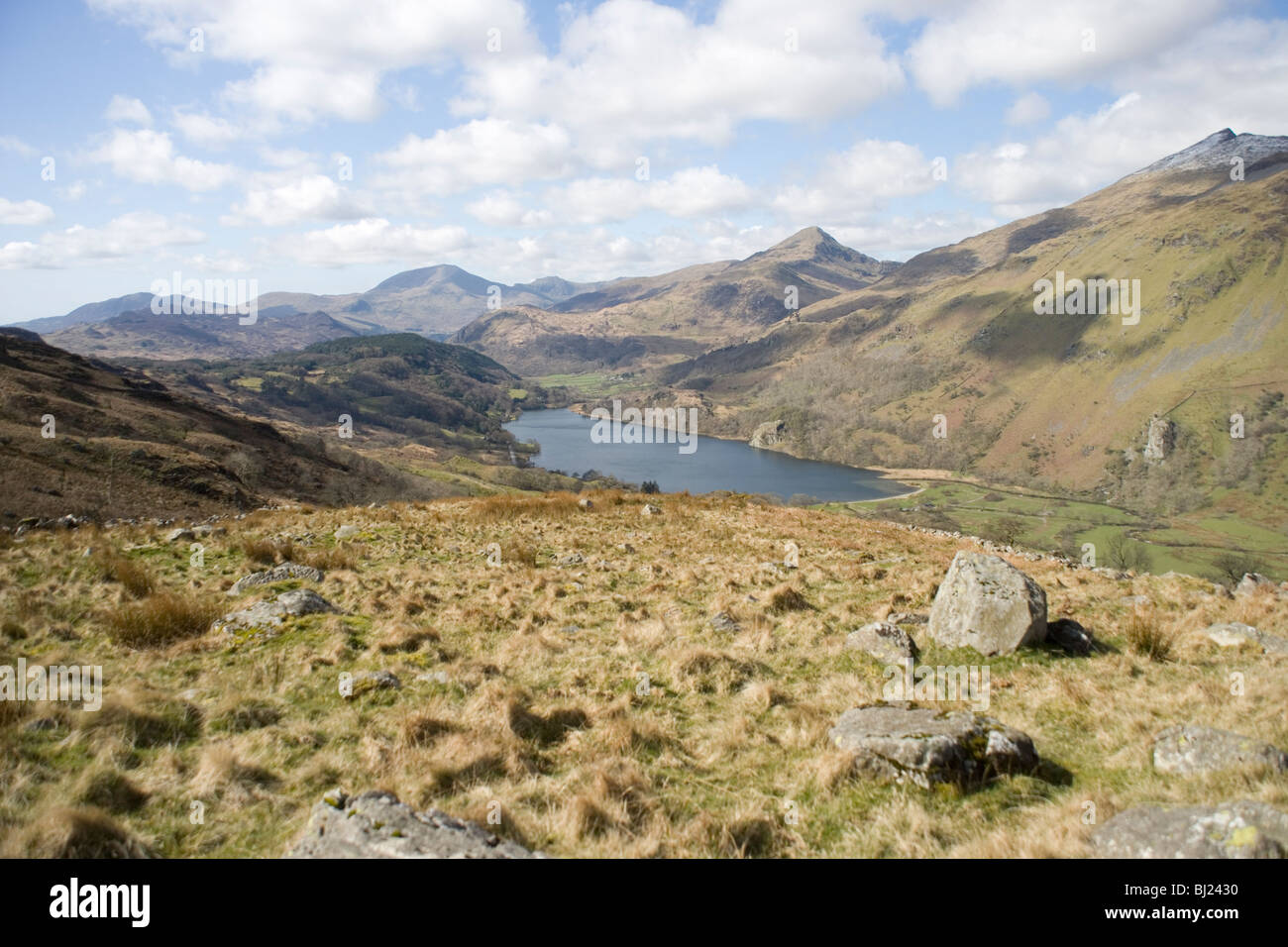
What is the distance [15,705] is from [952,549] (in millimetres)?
23258

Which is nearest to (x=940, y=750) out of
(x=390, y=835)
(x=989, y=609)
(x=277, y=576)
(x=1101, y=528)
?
(x=989, y=609)

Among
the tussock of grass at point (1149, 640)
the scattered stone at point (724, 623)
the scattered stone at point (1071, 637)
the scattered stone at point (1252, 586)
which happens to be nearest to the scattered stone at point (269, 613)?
the scattered stone at point (724, 623)

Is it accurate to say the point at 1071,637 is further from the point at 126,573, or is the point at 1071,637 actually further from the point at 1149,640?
the point at 126,573

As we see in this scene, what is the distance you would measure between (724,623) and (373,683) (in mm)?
6238

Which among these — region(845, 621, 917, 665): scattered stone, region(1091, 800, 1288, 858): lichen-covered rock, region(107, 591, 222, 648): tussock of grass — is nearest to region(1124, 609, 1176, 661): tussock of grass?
region(845, 621, 917, 665): scattered stone

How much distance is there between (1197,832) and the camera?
14.3 ft

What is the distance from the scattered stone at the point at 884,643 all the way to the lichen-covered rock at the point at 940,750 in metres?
3.29

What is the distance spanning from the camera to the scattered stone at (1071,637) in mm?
9922

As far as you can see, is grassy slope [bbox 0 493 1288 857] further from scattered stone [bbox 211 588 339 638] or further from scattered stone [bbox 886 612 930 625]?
scattered stone [bbox 211 588 339 638]

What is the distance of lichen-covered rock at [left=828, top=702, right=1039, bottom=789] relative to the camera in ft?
19.6

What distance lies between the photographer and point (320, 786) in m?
5.94

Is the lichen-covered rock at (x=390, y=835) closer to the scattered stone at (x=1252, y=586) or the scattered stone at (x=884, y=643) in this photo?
the scattered stone at (x=884, y=643)
